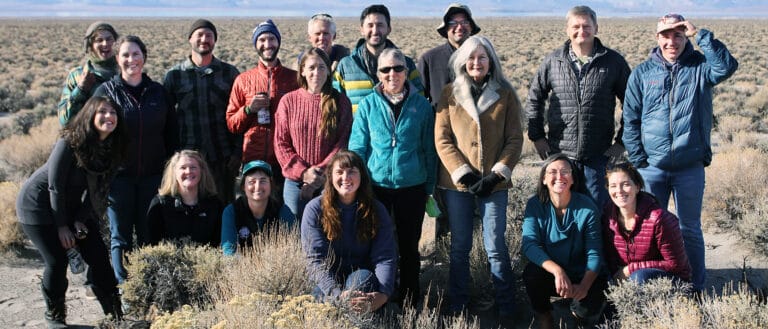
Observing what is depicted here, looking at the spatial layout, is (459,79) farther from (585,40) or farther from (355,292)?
(355,292)

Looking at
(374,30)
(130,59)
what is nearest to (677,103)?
(374,30)

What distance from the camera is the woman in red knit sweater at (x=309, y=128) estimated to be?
487 centimetres

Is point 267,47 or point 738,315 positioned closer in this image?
point 738,315

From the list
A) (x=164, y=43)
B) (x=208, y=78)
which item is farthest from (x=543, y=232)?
(x=164, y=43)

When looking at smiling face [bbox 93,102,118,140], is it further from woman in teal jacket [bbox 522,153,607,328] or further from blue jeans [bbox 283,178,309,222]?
woman in teal jacket [bbox 522,153,607,328]

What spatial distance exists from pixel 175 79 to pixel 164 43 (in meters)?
44.9

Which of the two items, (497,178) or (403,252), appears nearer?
(497,178)

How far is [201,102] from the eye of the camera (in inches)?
214

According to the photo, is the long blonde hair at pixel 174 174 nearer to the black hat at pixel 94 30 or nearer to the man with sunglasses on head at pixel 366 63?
the man with sunglasses on head at pixel 366 63

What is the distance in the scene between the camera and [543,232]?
469 centimetres

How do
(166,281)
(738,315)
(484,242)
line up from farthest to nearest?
(484,242)
(166,281)
(738,315)

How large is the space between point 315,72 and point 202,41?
116 centimetres

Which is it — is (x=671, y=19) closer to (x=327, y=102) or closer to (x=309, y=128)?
(x=327, y=102)

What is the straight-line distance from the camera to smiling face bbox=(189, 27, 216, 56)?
17.7 ft
